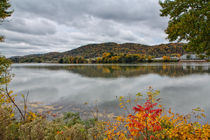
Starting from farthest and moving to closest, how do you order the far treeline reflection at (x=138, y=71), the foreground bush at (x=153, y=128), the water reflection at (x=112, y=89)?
the far treeline reflection at (x=138, y=71), the water reflection at (x=112, y=89), the foreground bush at (x=153, y=128)

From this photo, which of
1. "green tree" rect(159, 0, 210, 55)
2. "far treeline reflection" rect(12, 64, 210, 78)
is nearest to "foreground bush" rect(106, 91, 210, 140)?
"green tree" rect(159, 0, 210, 55)

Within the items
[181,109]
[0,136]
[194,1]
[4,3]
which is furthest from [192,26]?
[4,3]

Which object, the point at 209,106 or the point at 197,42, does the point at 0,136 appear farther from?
the point at 209,106

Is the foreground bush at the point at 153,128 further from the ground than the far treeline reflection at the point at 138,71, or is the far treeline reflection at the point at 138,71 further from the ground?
the foreground bush at the point at 153,128

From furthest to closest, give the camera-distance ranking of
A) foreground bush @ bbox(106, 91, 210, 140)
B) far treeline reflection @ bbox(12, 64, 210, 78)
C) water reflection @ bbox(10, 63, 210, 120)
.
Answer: far treeline reflection @ bbox(12, 64, 210, 78)
water reflection @ bbox(10, 63, 210, 120)
foreground bush @ bbox(106, 91, 210, 140)

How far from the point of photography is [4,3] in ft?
36.8

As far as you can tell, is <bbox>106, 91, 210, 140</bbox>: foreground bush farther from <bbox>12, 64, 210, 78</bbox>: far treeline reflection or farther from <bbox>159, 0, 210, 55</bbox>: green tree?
<bbox>12, 64, 210, 78</bbox>: far treeline reflection

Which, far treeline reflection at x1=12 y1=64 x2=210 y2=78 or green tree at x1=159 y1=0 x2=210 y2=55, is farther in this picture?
far treeline reflection at x1=12 y1=64 x2=210 y2=78

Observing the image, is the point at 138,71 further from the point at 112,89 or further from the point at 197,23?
the point at 197,23

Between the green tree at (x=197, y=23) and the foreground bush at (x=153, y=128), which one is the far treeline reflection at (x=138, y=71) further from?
the foreground bush at (x=153, y=128)

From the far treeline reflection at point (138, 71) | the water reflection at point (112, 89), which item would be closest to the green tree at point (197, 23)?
the water reflection at point (112, 89)

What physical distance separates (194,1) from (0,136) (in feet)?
40.6

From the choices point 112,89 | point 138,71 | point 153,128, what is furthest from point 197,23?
point 138,71

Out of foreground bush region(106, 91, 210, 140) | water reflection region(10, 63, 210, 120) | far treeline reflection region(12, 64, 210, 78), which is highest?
foreground bush region(106, 91, 210, 140)
